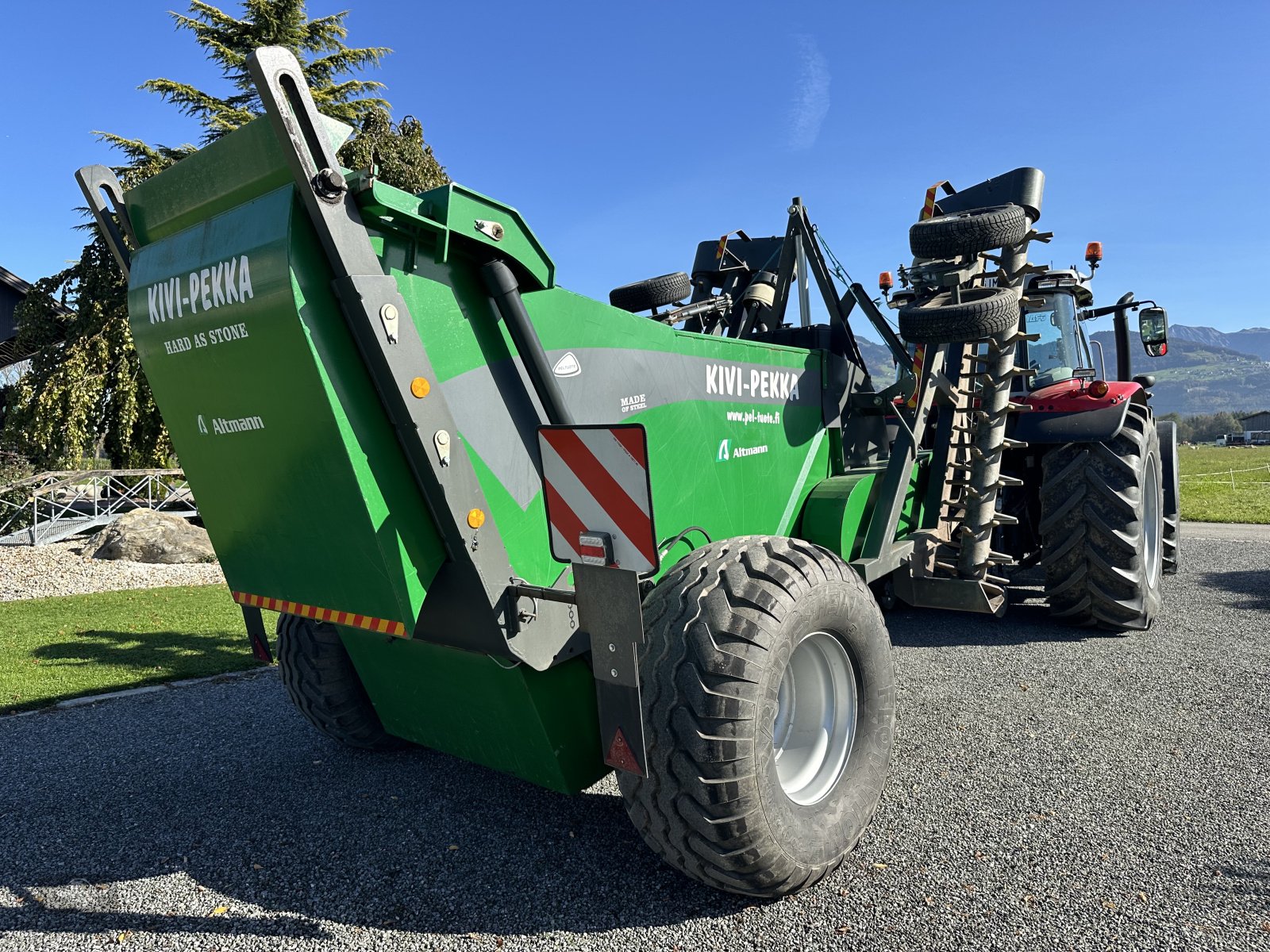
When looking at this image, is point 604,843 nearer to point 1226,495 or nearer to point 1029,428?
point 1029,428

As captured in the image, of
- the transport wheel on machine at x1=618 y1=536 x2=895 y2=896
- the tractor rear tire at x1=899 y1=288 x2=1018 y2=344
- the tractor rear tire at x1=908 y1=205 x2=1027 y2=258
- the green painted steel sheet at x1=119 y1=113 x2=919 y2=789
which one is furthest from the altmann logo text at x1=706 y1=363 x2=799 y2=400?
the transport wheel on machine at x1=618 y1=536 x2=895 y2=896

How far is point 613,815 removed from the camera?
3.41 m

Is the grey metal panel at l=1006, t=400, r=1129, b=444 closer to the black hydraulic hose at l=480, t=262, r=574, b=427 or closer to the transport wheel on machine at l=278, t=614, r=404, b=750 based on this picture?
the black hydraulic hose at l=480, t=262, r=574, b=427

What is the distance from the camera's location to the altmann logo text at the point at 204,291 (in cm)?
255

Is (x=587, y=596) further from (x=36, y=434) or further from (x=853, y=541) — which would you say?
(x=36, y=434)

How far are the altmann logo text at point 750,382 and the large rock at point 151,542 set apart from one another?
1118cm

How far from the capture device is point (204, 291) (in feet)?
8.82

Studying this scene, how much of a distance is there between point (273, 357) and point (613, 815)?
2.21 metres

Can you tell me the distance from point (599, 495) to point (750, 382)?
175 cm

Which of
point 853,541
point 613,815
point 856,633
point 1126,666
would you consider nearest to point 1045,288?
point 1126,666

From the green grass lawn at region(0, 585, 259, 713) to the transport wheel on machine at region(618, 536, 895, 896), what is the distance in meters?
4.79

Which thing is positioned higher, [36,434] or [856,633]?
[36,434]

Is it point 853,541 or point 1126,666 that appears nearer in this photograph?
point 853,541

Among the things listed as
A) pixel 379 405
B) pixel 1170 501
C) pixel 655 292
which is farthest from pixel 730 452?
pixel 1170 501
